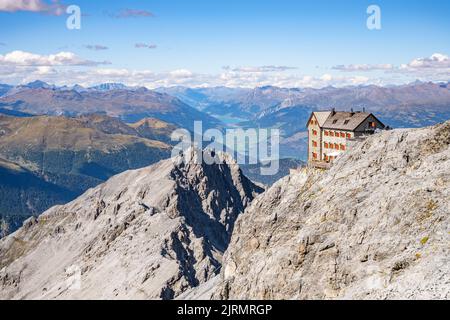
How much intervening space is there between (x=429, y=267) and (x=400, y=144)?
83.3ft

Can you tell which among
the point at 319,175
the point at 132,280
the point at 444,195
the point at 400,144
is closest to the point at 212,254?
the point at 132,280

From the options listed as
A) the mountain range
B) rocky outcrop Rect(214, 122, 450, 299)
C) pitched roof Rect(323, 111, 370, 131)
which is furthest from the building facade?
rocky outcrop Rect(214, 122, 450, 299)

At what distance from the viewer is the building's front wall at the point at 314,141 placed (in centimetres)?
9929

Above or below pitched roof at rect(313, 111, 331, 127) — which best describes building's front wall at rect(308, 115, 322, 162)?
below

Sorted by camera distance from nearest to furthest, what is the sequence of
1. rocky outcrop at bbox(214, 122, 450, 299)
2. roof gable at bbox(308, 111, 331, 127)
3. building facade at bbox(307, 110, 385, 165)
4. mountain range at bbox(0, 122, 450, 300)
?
rocky outcrop at bbox(214, 122, 450, 299) < mountain range at bbox(0, 122, 450, 300) < building facade at bbox(307, 110, 385, 165) < roof gable at bbox(308, 111, 331, 127)

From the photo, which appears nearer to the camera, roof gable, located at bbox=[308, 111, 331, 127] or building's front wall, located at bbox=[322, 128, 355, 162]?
building's front wall, located at bbox=[322, 128, 355, 162]

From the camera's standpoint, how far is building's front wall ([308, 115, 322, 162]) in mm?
99294

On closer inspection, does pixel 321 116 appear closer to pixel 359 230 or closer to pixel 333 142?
A: pixel 333 142

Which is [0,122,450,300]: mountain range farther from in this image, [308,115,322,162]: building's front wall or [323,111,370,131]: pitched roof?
[323,111,370,131]: pitched roof

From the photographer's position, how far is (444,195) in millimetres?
48562

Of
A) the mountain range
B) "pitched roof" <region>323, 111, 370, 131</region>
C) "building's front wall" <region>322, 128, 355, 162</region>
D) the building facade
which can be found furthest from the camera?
"pitched roof" <region>323, 111, 370, 131</region>

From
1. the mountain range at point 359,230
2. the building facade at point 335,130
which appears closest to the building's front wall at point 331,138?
the building facade at point 335,130

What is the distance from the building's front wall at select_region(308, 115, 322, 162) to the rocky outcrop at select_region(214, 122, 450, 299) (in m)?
22.4

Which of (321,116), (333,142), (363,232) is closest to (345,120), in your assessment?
(333,142)
